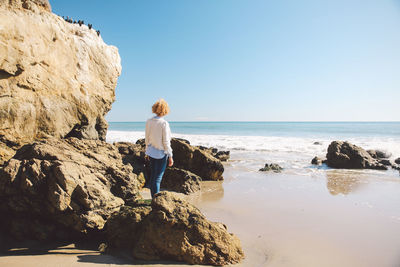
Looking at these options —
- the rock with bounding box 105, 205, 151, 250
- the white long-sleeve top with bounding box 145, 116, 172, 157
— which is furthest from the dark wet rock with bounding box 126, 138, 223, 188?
the rock with bounding box 105, 205, 151, 250

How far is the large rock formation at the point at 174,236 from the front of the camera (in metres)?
2.79

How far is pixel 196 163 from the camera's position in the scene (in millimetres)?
7918

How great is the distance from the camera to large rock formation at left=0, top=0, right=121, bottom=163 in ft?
17.7

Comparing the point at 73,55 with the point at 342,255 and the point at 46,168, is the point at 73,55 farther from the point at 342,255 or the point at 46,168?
the point at 342,255

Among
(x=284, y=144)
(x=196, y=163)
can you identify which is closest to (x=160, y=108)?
(x=196, y=163)

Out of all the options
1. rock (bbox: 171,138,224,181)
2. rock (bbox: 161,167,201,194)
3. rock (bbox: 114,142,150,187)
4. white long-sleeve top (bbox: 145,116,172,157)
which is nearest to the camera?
white long-sleeve top (bbox: 145,116,172,157)

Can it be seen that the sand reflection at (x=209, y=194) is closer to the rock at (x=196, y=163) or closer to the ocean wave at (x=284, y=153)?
the rock at (x=196, y=163)

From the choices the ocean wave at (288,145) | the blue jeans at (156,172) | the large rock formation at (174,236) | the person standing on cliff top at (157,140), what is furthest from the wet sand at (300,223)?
the ocean wave at (288,145)

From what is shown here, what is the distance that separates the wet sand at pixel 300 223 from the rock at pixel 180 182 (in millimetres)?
300

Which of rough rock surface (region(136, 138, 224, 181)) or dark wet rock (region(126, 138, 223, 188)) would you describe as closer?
dark wet rock (region(126, 138, 223, 188))

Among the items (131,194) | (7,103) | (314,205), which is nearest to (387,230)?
(314,205)

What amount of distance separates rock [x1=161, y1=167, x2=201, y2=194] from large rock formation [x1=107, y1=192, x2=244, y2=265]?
3120 mm

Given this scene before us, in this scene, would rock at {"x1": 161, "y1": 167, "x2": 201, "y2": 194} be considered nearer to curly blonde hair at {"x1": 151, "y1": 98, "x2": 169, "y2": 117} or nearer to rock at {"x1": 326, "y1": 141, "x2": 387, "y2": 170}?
curly blonde hair at {"x1": 151, "y1": 98, "x2": 169, "y2": 117}

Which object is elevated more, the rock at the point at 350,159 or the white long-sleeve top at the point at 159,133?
the white long-sleeve top at the point at 159,133
